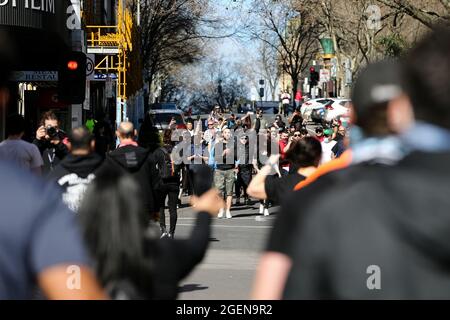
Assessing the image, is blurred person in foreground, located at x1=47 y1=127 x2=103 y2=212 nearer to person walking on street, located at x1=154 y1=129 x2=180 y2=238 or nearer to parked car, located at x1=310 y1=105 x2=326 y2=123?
person walking on street, located at x1=154 y1=129 x2=180 y2=238

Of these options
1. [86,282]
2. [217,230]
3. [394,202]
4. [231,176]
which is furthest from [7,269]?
[231,176]

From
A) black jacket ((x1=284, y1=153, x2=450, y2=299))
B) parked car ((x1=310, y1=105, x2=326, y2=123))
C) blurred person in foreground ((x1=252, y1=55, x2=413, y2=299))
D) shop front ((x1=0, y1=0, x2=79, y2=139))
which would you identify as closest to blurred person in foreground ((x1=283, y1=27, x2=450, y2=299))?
black jacket ((x1=284, y1=153, x2=450, y2=299))

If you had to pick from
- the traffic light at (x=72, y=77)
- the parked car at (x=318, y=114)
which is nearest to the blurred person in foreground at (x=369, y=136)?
the traffic light at (x=72, y=77)

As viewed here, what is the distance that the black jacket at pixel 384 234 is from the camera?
2.90 m

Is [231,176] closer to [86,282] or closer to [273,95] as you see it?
[86,282]

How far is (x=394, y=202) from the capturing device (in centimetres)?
291

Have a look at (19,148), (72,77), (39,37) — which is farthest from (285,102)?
(19,148)

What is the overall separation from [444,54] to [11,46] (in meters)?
1.30

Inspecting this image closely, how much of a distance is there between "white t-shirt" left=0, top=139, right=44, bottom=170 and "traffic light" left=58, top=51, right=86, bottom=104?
5220 millimetres

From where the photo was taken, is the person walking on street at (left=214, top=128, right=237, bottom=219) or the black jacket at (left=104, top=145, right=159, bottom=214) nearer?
the black jacket at (left=104, top=145, right=159, bottom=214)

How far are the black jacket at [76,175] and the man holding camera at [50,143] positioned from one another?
4406 mm

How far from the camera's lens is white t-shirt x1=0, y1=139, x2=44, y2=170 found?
1126cm

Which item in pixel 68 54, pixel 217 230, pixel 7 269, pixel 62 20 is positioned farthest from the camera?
pixel 62 20

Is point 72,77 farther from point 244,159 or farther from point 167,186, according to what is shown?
point 244,159
